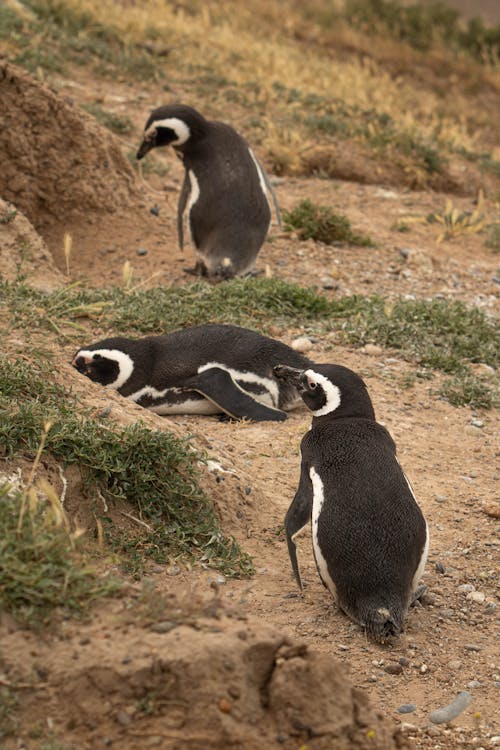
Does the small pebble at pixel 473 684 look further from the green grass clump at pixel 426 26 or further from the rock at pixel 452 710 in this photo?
the green grass clump at pixel 426 26

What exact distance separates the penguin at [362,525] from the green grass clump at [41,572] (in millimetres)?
1371

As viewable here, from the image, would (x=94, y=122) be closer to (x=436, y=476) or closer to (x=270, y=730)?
(x=436, y=476)

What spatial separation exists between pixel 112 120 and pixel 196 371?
5482 millimetres

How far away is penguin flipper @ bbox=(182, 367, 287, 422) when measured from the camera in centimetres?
605

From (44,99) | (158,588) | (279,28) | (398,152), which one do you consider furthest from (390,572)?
(279,28)

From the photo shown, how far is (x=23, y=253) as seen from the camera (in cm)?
710

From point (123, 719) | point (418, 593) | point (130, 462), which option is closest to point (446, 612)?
point (418, 593)

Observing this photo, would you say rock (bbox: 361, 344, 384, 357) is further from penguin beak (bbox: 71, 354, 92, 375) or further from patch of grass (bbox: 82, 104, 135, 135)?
patch of grass (bbox: 82, 104, 135, 135)

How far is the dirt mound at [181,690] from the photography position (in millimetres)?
2537

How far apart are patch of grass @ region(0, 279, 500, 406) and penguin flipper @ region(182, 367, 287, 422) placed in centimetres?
86

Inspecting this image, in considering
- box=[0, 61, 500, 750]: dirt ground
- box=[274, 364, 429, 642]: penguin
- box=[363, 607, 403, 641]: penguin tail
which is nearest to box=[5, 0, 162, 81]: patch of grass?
box=[0, 61, 500, 750]: dirt ground

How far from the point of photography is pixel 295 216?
9.43 meters

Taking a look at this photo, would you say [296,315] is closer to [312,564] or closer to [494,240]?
[312,564]

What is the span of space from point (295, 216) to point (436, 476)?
172 inches
